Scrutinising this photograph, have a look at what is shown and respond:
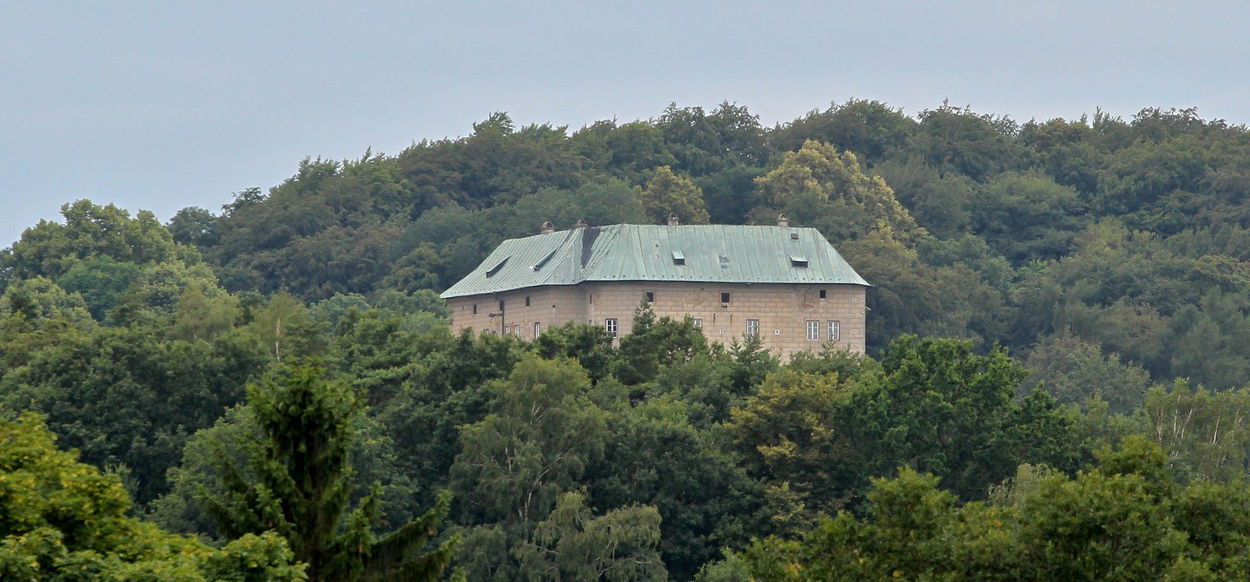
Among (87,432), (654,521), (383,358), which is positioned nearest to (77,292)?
(383,358)

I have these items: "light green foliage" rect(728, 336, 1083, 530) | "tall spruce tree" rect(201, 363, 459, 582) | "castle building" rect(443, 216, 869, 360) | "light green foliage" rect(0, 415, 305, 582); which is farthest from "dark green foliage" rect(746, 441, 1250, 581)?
"castle building" rect(443, 216, 869, 360)

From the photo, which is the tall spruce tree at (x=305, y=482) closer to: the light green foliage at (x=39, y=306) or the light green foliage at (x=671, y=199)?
the light green foliage at (x=39, y=306)

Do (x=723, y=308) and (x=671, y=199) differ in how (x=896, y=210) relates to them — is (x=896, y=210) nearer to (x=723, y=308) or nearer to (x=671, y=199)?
(x=671, y=199)

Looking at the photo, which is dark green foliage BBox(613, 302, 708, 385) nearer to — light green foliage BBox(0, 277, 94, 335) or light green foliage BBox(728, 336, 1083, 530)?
light green foliage BBox(728, 336, 1083, 530)

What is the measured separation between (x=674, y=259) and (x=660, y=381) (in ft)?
65.3

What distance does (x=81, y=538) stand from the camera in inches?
1228

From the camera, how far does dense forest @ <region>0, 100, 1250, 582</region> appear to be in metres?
32.5

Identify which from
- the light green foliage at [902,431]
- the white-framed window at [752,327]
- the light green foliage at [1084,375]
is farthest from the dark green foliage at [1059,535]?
the light green foliage at [1084,375]

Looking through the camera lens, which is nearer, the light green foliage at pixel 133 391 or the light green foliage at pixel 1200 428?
the light green foliage at pixel 133 391

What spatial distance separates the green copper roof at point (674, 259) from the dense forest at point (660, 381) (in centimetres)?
383

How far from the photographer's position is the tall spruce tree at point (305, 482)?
30.0 metres

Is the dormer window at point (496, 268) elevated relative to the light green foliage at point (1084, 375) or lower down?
elevated

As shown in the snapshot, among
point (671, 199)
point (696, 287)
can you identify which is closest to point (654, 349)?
point (696, 287)

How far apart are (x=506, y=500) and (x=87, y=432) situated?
10.3m
